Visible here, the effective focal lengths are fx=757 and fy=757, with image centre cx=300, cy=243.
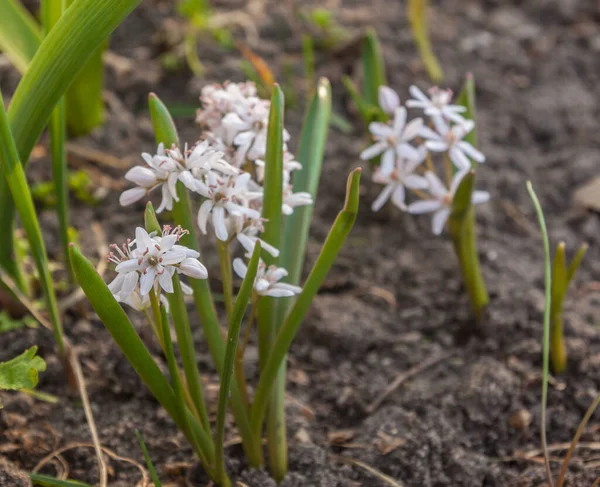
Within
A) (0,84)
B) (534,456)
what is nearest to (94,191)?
(0,84)

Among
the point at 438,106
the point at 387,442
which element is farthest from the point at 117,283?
the point at 438,106

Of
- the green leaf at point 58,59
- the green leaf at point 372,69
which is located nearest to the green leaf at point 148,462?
the green leaf at point 58,59

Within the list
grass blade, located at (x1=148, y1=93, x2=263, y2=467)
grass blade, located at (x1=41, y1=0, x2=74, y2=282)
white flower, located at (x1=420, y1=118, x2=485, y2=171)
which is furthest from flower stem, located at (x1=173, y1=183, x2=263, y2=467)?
white flower, located at (x1=420, y1=118, x2=485, y2=171)

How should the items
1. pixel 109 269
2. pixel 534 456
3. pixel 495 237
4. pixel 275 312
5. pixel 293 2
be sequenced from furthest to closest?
pixel 293 2, pixel 495 237, pixel 109 269, pixel 534 456, pixel 275 312

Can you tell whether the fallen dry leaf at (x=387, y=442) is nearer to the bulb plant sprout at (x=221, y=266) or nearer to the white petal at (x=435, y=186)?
the bulb plant sprout at (x=221, y=266)

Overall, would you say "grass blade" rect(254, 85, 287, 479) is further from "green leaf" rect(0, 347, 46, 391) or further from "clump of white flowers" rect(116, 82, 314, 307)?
"green leaf" rect(0, 347, 46, 391)

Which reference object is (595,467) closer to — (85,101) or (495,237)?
(495,237)
